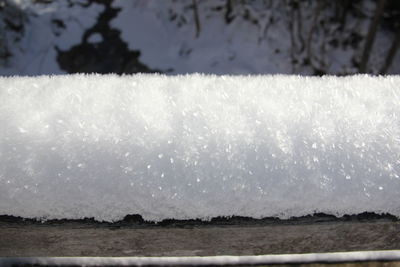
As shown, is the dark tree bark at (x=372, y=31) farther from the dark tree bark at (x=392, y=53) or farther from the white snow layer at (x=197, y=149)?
the white snow layer at (x=197, y=149)

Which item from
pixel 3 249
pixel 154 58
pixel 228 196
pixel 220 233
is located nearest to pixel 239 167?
pixel 228 196

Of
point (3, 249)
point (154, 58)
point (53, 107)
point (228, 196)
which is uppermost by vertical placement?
point (154, 58)

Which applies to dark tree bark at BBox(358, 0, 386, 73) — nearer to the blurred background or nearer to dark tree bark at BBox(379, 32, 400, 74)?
dark tree bark at BBox(379, 32, 400, 74)

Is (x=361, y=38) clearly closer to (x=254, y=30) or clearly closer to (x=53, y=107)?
(x=254, y=30)

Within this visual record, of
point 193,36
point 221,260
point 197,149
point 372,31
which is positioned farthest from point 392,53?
point 197,149

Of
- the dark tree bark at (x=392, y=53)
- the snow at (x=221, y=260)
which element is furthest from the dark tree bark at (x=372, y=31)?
the snow at (x=221, y=260)

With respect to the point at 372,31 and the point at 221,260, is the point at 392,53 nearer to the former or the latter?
the point at 372,31
